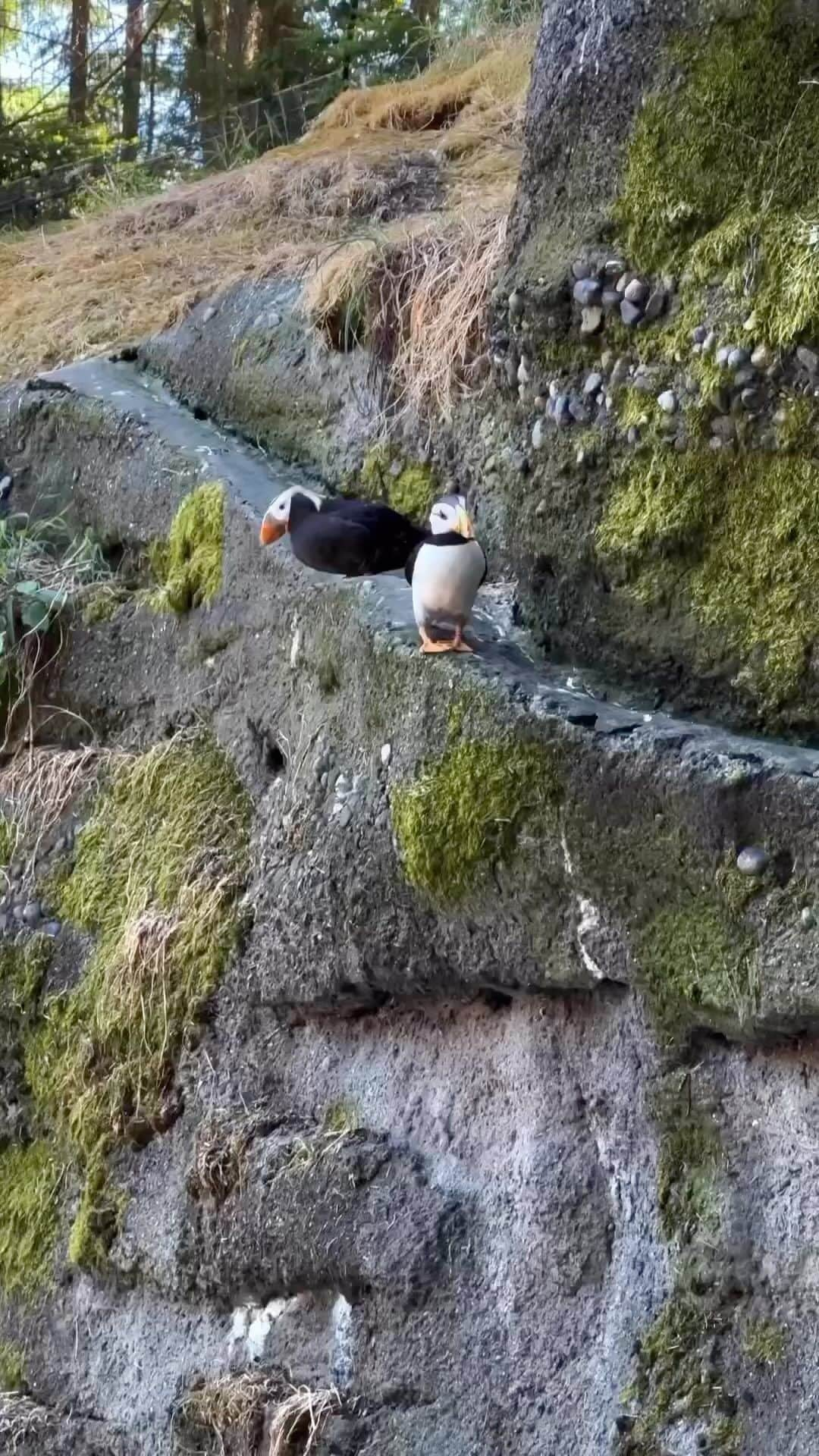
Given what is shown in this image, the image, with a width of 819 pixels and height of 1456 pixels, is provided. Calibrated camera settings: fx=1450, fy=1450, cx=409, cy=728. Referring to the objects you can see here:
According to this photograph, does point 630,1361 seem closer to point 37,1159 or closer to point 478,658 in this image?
point 478,658

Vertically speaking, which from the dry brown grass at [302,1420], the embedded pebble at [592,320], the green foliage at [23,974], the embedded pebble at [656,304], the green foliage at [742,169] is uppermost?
the green foliage at [742,169]

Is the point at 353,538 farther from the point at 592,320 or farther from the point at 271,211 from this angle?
the point at 271,211

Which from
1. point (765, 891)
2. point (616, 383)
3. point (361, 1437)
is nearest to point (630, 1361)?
point (361, 1437)

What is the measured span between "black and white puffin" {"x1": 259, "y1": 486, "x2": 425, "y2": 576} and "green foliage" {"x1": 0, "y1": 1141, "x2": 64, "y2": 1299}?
1.75m

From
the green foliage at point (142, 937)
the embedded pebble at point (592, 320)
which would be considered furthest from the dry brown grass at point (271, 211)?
the embedded pebble at point (592, 320)

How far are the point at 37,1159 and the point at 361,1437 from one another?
1.46 metres

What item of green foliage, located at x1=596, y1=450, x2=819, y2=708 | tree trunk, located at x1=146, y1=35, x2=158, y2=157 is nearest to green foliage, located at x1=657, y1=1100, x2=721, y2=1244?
green foliage, located at x1=596, y1=450, x2=819, y2=708

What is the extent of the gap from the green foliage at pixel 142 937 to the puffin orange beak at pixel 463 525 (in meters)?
1.15

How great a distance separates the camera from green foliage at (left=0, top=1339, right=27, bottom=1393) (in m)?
3.68

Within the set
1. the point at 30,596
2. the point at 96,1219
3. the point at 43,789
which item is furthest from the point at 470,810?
the point at 30,596

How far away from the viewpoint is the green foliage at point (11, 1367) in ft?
12.1

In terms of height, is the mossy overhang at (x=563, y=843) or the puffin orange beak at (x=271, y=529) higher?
the puffin orange beak at (x=271, y=529)

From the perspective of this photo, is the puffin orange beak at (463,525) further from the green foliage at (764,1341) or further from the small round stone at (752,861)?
the green foliage at (764,1341)

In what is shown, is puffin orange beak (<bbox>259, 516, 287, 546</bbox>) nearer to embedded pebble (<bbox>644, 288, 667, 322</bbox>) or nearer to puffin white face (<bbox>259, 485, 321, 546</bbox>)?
puffin white face (<bbox>259, 485, 321, 546</bbox>)
